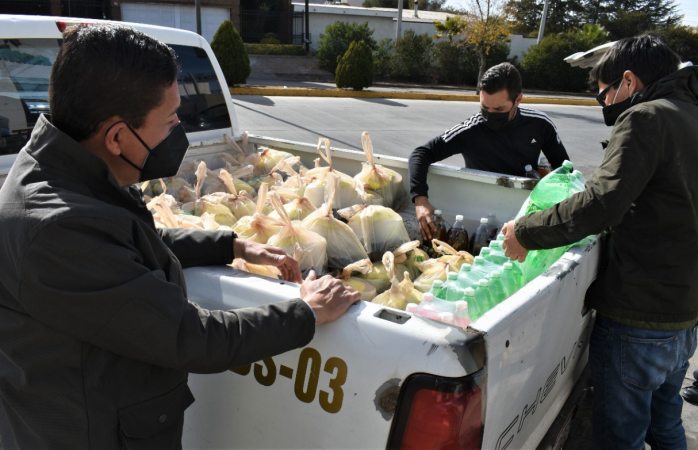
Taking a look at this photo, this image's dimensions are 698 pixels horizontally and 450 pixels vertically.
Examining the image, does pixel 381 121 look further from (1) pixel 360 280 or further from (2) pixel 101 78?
(2) pixel 101 78

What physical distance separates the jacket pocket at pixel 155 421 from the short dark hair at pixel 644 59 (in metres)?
1.95

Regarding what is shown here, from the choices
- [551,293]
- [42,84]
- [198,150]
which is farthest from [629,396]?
[42,84]

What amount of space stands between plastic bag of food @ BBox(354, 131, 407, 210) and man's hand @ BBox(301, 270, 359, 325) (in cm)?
173

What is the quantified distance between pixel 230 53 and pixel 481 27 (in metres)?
11.7

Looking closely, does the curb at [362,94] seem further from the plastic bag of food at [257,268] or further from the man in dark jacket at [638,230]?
the man in dark jacket at [638,230]

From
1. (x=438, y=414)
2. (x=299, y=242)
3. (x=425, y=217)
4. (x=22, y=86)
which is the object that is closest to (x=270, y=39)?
(x=22, y=86)

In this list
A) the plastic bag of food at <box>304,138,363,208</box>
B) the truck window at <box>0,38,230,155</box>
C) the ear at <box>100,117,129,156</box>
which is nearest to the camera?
the ear at <box>100,117,129,156</box>

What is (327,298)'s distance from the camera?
4.87 feet

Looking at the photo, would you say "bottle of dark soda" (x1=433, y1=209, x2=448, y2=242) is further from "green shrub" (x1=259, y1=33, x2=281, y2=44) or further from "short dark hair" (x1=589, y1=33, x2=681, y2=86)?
"green shrub" (x1=259, y1=33, x2=281, y2=44)

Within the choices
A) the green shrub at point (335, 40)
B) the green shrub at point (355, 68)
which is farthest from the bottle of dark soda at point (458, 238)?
the green shrub at point (335, 40)

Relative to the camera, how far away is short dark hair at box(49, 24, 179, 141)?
1262mm

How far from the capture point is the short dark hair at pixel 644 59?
2.14 m

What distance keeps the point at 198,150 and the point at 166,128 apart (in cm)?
247

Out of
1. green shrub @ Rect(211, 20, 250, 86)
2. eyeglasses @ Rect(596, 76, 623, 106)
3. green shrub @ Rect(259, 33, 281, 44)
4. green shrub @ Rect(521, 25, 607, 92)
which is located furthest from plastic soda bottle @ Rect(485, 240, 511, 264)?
green shrub @ Rect(259, 33, 281, 44)
